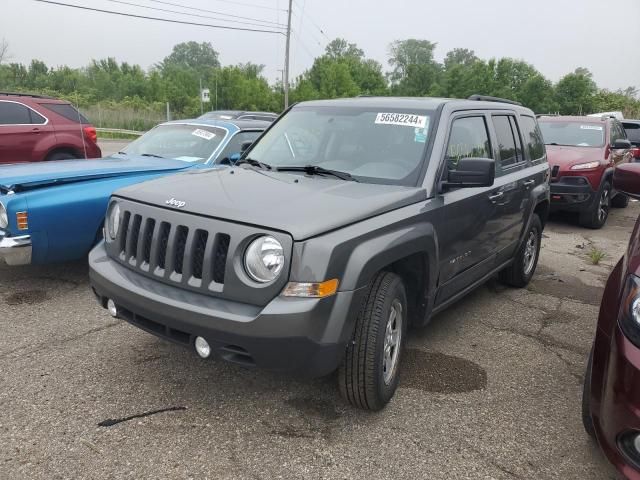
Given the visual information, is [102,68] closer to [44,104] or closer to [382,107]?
[44,104]

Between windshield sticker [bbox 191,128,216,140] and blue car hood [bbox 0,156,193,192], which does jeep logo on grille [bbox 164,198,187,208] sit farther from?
windshield sticker [bbox 191,128,216,140]

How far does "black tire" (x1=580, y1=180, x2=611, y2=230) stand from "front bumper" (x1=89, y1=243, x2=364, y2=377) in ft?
24.1

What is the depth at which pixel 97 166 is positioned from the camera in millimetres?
5172

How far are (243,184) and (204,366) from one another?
A: 1226 mm

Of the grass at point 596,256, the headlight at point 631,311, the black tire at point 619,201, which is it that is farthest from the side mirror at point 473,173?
the black tire at point 619,201

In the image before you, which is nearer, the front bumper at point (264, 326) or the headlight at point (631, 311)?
the headlight at point (631, 311)

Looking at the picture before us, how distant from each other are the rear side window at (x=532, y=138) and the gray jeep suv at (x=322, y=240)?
936 mm

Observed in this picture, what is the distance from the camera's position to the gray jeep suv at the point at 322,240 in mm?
2523

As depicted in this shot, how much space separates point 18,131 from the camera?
867 cm

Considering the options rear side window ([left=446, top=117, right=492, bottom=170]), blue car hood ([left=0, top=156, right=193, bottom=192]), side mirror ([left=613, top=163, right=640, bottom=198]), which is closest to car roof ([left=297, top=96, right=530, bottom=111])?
rear side window ([left=446, top=117, right=492, bottom=170])

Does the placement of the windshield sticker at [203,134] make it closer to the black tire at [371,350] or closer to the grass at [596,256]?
the black tire at [371,350]

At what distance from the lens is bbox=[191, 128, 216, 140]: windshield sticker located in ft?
19.9

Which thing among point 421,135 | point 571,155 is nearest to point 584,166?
point 571,155

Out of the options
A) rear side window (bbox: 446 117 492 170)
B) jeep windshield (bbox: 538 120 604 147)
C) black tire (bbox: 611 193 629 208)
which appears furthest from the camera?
black tire (bbox: 611 193 629 208)
